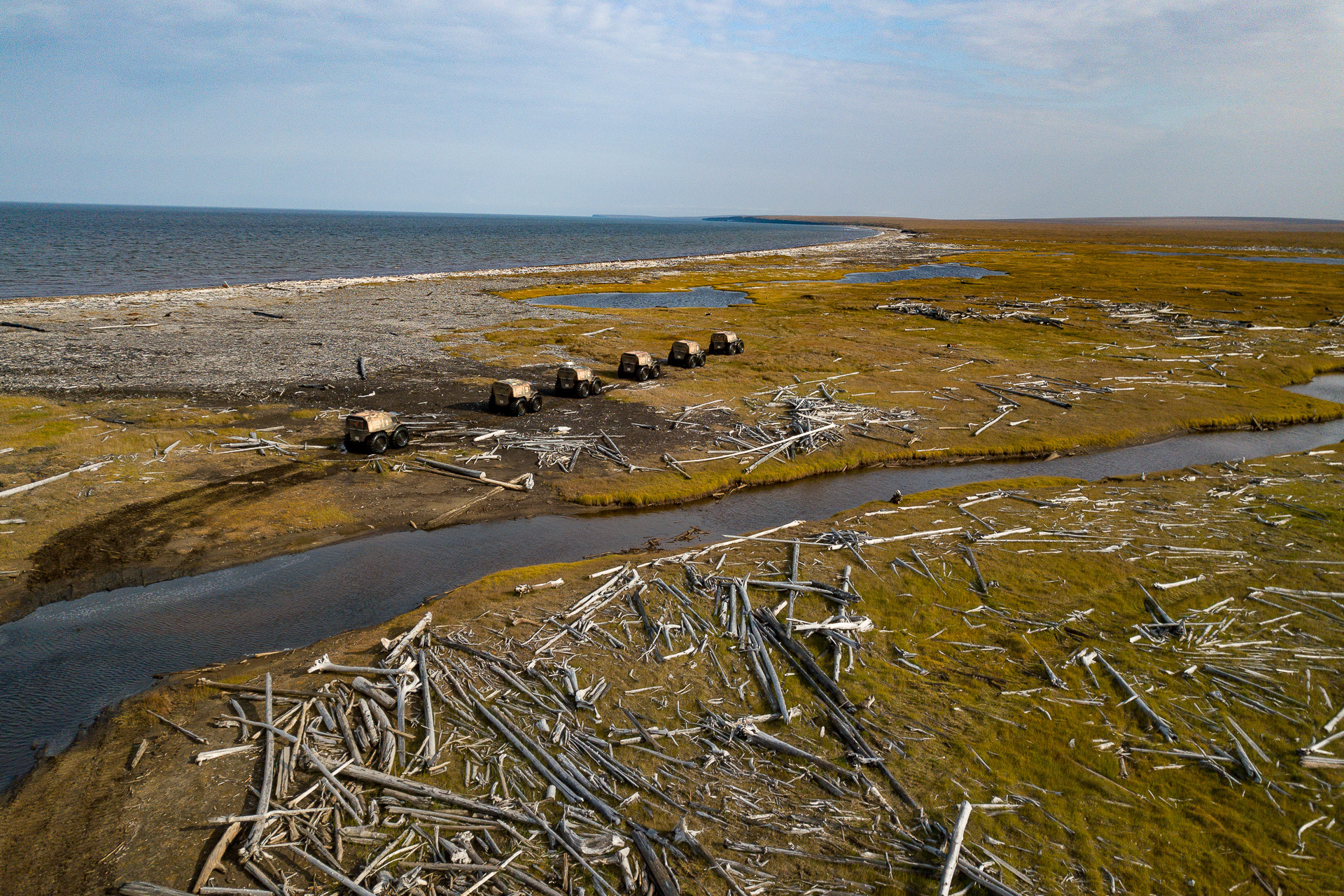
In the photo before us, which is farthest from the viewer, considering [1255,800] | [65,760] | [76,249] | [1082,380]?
[76,249]

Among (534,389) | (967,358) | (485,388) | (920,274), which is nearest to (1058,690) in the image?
(534,389)

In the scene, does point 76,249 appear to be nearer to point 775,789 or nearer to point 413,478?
point 413,478

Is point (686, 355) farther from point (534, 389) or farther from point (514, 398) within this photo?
point (514, 398)

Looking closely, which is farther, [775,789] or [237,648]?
[237,648]

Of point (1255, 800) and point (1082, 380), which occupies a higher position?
point (1082, 380)

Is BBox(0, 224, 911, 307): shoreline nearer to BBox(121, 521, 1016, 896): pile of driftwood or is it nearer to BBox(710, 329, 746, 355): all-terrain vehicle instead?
BBox(710, 329, 746, 355): all-terrain vehicle

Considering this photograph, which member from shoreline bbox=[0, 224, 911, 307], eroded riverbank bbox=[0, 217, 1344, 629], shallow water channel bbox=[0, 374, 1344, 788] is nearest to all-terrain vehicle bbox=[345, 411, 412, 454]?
eroded riverbank bbox=[0, 217, 1344, 629]

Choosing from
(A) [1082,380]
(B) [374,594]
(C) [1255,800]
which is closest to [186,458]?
(B) [374,594]

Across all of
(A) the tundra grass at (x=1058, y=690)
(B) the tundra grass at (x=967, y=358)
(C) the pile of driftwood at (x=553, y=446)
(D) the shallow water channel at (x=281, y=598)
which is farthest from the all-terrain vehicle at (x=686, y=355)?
(A) the tundra grass at (x=1058, y=690)
